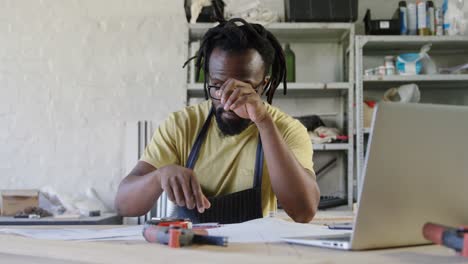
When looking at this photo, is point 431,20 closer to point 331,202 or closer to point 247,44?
point 331,202

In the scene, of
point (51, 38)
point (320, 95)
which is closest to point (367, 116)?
point (320, 95)

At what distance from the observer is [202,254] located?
63cm

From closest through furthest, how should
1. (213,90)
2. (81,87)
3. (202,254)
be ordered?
(202,254) < (213,90) < (81,87)

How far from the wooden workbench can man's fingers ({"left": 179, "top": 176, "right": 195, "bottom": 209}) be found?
23 centimetres

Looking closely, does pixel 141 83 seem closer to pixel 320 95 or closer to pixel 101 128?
pixel 101 128

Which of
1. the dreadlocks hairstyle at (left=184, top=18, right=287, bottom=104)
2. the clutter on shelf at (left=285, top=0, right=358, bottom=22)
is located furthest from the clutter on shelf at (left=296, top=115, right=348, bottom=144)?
the dreadlocks hairstyle at (left=184, top=18, right=287, bottom=104)

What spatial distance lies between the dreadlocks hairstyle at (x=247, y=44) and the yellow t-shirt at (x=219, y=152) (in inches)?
6.1

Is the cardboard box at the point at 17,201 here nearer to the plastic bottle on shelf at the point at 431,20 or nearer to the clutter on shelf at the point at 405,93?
the clutter on shelf at the point at 405,93

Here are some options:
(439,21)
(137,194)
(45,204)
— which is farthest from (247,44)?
(45,204)

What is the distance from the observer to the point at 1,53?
327 centimetres

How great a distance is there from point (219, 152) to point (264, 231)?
2.41 ft

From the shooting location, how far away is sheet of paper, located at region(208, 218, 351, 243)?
0.82 metres

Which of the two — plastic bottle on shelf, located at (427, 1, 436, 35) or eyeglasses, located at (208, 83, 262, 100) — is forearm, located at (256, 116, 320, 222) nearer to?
eyeglasses, located at (208, 83, 262, 100)

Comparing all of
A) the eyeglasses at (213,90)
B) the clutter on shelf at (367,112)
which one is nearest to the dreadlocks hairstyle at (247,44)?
the eyeglasses at (213,90)
